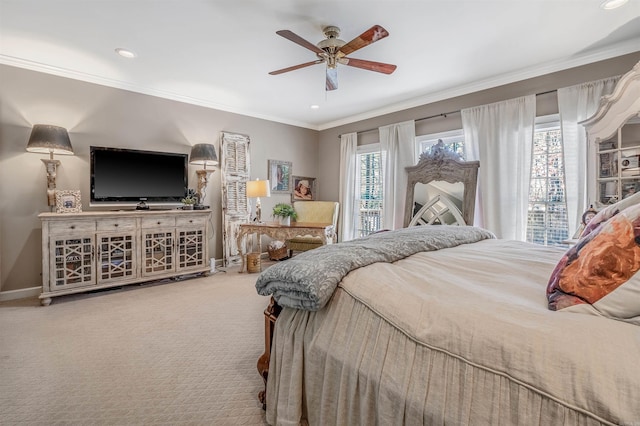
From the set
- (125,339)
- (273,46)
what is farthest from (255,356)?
(273,46)

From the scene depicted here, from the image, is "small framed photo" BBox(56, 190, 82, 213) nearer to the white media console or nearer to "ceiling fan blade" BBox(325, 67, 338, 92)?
the white media console

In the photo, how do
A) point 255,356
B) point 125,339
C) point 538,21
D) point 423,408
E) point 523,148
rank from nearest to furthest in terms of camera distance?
1. point 423,408
2. point 255,356
3. point 125,339
4. point 538,21
5. point 523,148

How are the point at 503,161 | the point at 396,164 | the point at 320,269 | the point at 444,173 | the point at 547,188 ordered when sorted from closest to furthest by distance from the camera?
the point at 320,269
the point at 547,188
the point at 503,161
the point at 444,173
the point at 396,164

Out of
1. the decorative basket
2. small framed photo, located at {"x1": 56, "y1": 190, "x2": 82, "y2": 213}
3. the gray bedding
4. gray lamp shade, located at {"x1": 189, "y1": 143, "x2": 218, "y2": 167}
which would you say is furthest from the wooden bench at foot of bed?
the decorative basket

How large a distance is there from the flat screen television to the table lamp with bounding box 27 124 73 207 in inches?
13.7

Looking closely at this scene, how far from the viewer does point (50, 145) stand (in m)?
3.13

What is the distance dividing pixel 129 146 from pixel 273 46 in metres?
2.45

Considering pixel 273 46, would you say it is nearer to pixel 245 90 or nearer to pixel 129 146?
pixel 245 90

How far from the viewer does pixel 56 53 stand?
3.14 meters

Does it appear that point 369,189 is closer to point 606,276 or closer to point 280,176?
point 280,176

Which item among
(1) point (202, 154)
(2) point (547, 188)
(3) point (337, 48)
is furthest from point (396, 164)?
(1) point (202, 154)

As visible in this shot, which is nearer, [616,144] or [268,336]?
[268,336]

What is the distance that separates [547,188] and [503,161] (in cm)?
56

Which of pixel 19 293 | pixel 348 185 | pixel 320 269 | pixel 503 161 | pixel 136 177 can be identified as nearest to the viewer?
pixel 320 269
